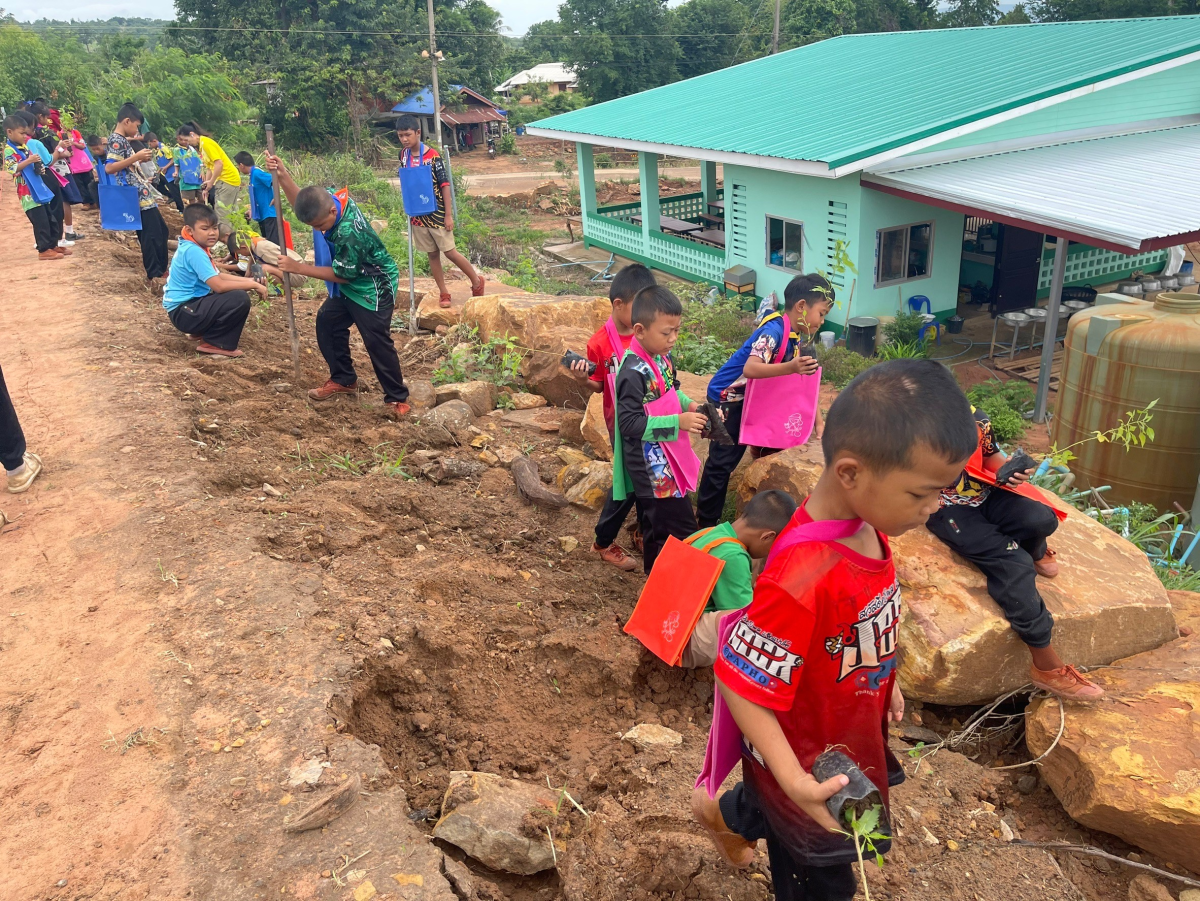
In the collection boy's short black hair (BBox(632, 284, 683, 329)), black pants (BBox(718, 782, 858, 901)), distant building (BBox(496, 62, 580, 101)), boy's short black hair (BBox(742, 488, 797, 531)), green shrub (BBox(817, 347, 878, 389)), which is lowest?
green shrub (BBox(817, 347, 878, 389))

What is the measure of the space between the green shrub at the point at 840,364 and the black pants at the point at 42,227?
9571 mm

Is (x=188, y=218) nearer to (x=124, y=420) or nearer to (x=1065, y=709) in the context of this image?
(x=124, y=420)

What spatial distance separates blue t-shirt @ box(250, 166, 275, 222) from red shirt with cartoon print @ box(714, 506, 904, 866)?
904cm

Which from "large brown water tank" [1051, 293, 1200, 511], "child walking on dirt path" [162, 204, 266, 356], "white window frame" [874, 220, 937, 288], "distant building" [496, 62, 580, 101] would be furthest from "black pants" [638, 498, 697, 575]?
"distant building" [496, 62, 580, 101]

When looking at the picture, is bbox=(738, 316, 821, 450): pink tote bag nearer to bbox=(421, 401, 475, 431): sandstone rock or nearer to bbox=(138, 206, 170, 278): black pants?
bbox=(421, 401, 475, 431): sandstone rock

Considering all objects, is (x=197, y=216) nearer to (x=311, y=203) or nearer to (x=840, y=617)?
(x=311, y=203)

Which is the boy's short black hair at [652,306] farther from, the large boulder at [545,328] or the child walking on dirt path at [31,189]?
the child walking on dirt path at [31,189]

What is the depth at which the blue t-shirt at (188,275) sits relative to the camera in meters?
6.47

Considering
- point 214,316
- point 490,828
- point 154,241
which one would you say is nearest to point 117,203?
point 154,241

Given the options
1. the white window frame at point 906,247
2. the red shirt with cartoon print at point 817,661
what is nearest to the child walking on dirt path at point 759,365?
the red shirt with cartoon print at point 817,661

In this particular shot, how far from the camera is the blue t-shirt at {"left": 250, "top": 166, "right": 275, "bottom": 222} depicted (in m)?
9.32

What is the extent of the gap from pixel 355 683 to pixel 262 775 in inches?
20.1

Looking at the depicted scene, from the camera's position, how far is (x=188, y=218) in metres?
6.43

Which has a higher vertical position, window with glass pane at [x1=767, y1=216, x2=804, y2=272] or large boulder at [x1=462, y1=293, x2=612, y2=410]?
large boulder at [x1=462, y1=293, x2=612, y2=410]
